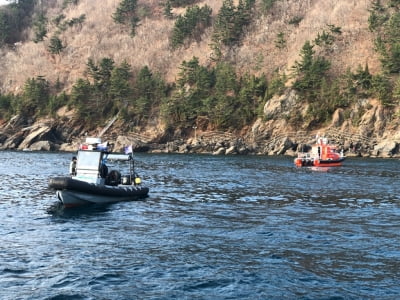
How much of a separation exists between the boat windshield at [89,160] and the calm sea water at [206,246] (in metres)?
2.48

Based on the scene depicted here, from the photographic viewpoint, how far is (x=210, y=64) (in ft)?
309

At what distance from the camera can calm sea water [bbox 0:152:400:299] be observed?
12.4 metres

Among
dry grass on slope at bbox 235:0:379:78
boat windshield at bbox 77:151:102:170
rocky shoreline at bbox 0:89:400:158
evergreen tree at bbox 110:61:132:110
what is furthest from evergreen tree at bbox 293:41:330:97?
boat windshield at bbox 77:151:102:170

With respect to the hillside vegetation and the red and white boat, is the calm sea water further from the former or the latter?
the hillside vegetation

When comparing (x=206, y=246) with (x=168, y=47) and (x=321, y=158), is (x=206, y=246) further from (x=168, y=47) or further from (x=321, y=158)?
(x=168, y=47)

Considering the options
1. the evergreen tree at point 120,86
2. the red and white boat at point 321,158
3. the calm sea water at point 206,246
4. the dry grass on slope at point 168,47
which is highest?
the dry grass on slope at point 168,47

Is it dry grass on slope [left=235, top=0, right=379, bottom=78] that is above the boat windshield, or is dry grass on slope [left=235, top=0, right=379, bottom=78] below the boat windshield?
above

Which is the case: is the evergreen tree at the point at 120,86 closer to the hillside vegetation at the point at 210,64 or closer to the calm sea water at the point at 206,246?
the hillside vegetation at the point at 210,64

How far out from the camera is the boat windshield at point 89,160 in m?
26.7

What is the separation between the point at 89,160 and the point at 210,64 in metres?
70.0

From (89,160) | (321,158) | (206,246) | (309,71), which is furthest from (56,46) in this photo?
(206,246)

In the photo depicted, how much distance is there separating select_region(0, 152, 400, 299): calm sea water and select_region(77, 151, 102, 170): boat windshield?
2483mm

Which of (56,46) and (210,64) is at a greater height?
(56,46)

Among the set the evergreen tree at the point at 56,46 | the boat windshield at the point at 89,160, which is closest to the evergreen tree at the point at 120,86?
the evergreen tree at the point at 56,46
